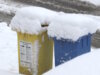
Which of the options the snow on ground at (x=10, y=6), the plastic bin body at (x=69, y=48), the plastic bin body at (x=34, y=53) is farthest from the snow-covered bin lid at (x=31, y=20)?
the snow on ground at (x=10, y=6)

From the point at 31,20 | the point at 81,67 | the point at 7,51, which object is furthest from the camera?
the point at 7,51

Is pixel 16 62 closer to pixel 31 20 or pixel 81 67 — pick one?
pixel 31 20

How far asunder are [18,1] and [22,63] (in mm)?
7949

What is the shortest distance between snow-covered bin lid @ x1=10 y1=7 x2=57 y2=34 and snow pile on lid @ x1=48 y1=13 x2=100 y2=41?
0.26 meters

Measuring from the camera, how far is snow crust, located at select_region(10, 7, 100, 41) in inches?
A: 232

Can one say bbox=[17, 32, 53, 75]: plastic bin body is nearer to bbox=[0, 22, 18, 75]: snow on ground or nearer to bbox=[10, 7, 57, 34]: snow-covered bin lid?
bbox=[10, 7, 57, 34]: snow-covered bin lid

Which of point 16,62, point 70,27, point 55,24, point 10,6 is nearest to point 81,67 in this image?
point 70,27

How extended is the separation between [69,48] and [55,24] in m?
0.46

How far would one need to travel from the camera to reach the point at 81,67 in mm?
4738

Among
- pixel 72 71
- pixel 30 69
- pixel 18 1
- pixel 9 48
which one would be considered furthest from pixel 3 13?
pixel 72 71

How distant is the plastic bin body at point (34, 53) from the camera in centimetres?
641

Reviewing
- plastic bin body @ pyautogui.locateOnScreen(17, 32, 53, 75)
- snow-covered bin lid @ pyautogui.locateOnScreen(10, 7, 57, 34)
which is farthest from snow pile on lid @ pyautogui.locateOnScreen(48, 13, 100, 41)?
plastic bin body @ pyautogui.locateOnScreen(17, 32, 53, 75)

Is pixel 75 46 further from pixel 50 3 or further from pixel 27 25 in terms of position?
pixel 50 3

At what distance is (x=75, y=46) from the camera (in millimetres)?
5965
